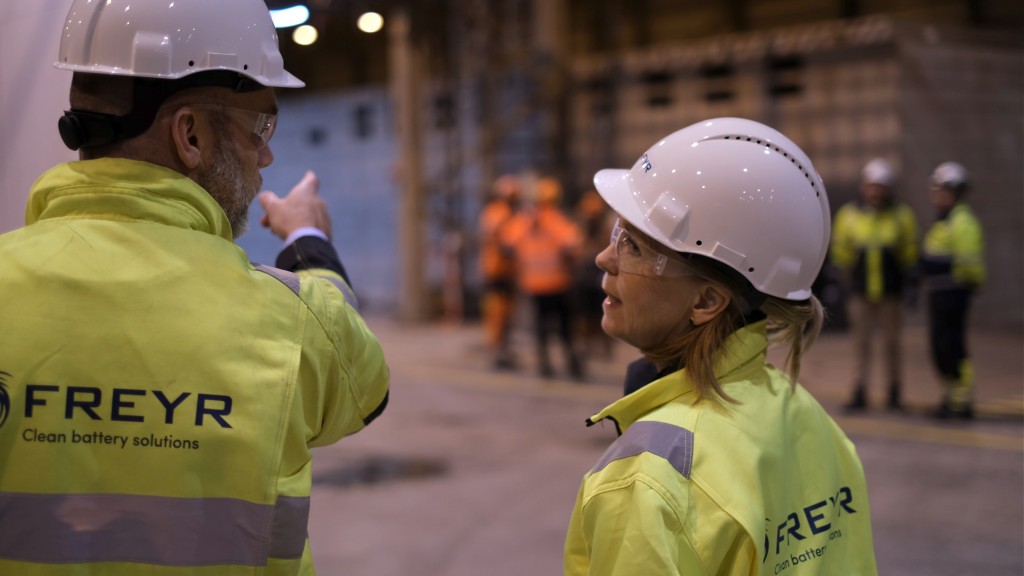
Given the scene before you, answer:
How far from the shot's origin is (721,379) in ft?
5.48

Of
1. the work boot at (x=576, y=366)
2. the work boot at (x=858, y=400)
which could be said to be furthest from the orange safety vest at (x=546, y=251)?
the work boot at (x=858, y=400)

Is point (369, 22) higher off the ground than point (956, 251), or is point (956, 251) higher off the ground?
point (369, 22)

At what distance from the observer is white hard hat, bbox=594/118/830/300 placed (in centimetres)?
172

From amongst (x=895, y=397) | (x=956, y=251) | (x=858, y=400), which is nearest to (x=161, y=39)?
(x=956, y=251)

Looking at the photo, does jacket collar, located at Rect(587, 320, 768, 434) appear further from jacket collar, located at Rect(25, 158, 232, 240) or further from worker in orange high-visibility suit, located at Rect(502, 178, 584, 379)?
worker in orange high-visibility suit, located at Rect(502, 178, 584, 379)

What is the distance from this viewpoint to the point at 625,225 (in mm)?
1870

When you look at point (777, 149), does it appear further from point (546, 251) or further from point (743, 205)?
point (546, 251)

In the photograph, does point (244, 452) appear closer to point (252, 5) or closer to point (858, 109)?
point (252, 5)

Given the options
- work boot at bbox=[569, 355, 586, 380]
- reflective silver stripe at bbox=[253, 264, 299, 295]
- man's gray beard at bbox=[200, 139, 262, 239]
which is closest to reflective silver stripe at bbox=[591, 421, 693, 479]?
reflective silver stripe at bbox=[253, 264, 299, 295]

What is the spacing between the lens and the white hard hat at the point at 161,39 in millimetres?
1510

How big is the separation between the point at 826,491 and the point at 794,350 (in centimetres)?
28

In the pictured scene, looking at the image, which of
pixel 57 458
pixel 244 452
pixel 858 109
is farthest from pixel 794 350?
pixel 858 109

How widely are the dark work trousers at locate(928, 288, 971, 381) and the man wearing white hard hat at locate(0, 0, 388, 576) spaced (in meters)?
7.17

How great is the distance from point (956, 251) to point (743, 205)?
22.1 feet
